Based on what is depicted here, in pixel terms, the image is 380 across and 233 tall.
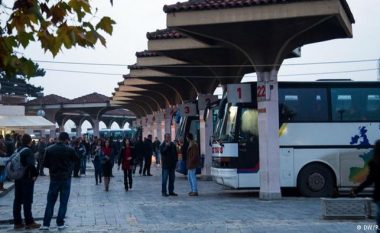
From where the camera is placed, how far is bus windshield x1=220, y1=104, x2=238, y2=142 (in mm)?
18844

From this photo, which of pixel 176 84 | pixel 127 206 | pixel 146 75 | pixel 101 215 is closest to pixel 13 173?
pixel 101 215

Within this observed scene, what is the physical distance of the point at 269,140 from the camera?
57.9ft

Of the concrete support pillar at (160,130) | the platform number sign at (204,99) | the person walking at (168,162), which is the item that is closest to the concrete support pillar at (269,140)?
the person walking at (168,162)

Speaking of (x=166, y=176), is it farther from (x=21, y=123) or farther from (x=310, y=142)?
(x=21, y=123)

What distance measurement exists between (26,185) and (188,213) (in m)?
3.94

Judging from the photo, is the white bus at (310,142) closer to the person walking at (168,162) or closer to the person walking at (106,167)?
the person walking at (168,162)

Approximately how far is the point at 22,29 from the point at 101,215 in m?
9.59

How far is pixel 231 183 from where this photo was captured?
18469mm

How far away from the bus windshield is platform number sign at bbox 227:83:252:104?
62cm

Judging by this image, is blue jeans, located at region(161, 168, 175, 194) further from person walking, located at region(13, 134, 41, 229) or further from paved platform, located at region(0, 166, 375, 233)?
person walking, located at region(13, 134, 41, 229)

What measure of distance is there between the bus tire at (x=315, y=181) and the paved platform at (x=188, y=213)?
59 centimetres

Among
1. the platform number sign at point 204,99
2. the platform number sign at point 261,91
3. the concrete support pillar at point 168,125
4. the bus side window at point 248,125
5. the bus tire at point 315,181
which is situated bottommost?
the bus tire at point 315,181

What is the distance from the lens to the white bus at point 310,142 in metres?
18.6

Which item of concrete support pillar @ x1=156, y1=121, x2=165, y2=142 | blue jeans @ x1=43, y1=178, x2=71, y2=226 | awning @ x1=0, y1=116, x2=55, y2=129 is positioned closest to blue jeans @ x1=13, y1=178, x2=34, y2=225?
blue jeans @ x1=43, y1=178, x2=71, y2=226
